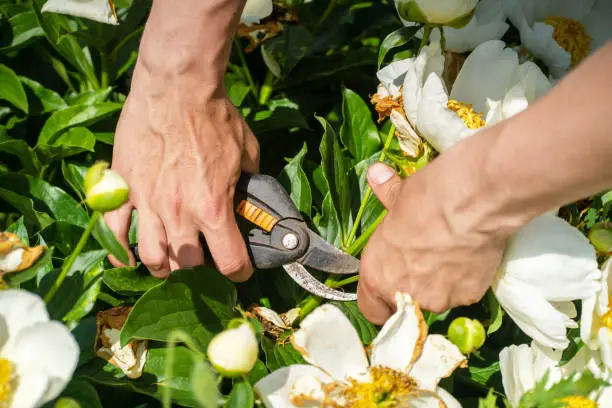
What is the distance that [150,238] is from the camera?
0.88 meters

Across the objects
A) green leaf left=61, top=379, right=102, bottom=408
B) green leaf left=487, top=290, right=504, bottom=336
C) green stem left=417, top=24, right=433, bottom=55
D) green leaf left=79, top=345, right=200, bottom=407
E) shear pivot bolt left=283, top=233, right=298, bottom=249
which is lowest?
green leaf left=79, top=345, right=200, bottom=407

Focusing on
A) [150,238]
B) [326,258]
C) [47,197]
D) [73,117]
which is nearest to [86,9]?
[73,117]

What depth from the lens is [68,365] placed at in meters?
0.66

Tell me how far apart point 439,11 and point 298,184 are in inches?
12.3

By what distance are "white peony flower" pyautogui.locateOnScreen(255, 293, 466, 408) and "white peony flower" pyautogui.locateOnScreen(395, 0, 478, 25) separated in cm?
34

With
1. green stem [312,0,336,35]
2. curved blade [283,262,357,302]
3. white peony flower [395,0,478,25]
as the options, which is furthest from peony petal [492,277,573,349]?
green stem [312,0,336,35]

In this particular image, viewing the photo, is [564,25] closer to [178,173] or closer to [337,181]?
[337,181]

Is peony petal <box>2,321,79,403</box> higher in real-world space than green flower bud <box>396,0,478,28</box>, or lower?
lower

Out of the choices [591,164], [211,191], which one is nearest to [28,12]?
[211,191]

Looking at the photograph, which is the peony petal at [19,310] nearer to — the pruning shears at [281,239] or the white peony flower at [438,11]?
the pruning shears at [281,239]

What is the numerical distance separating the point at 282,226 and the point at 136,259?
0.19m

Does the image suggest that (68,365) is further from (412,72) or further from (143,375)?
(412,72)

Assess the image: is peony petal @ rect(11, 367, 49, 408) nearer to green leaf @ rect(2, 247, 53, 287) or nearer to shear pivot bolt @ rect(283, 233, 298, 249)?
green leaf @ rect(2, 247, 53, 287)

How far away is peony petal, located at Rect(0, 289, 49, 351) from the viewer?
667mm
